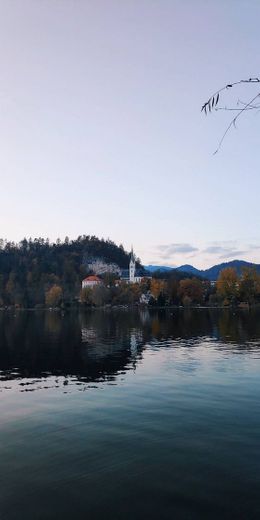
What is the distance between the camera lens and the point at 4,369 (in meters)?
46.5

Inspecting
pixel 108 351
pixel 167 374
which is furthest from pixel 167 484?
pixel 108 351

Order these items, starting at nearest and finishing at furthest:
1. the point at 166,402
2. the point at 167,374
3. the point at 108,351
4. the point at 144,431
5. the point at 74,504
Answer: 1. the point at 74,504
2. the point at 144,431
3. the point at 166,402
4. the point at 167,374
5. the point at 108,351

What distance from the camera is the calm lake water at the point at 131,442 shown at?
15.7 metres

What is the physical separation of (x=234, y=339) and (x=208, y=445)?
50955mm

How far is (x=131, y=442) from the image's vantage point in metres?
21.9

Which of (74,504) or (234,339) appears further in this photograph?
(234,339)

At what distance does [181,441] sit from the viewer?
71.9 feet

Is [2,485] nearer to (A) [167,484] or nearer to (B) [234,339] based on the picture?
(A) [167,484]

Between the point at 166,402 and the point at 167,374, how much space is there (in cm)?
1112

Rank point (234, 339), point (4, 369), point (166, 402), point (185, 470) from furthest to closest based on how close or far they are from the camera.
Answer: point (234, 339)
point (4, 369)
point (166, 402)
point (185, 470)

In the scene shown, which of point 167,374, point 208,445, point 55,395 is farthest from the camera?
point 167,374

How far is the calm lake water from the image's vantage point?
1568cm

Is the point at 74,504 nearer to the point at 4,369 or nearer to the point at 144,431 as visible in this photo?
the point at 144,431

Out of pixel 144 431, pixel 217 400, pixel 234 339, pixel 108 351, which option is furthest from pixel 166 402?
pixel 234 339
